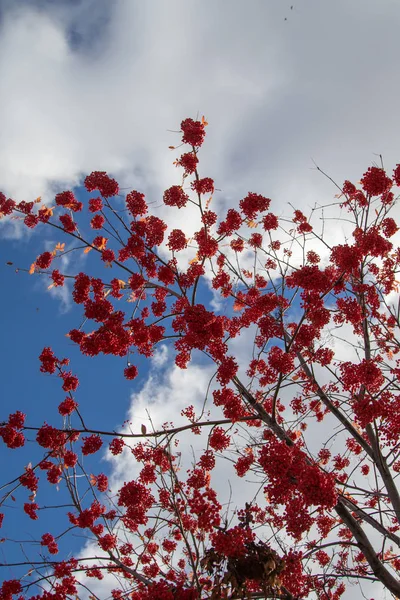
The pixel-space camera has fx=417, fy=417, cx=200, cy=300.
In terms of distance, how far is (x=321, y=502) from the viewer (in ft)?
17.5

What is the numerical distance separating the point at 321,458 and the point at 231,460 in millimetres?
3031

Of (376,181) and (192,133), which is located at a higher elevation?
(192,133)

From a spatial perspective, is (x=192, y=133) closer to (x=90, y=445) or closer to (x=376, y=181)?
(x=376, y=181)

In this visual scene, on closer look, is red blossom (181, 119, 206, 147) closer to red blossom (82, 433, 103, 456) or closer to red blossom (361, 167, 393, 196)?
red blossom (361, 167, 393, 196)

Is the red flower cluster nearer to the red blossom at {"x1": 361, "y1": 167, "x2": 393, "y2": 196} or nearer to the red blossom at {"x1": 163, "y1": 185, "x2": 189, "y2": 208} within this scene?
the red blossom at {"x1": 163, "y1": 185, "x2": 189, "y2": 208}

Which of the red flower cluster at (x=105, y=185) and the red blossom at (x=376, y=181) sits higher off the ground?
the red flower cluster at (x=105, y=185)

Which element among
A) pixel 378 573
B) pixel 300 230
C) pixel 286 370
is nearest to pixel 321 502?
pixel 378 573

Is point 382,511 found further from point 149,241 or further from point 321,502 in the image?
point 149,241

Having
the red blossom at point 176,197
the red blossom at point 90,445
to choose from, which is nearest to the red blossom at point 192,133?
the red blossom at point 176,197

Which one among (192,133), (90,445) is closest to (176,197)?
(192,133)

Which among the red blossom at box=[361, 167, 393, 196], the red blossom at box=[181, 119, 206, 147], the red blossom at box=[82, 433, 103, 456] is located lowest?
the red blossom at box=[82, 433, 103, 456]

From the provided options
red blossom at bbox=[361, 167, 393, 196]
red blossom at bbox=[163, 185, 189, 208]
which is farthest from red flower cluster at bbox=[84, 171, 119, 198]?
red blossom at bbox=[361, 167, 393, 196]

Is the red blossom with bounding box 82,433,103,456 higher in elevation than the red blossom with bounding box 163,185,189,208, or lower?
A: lower

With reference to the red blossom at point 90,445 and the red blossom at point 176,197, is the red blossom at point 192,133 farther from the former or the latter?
the red blossom at point 90,445
